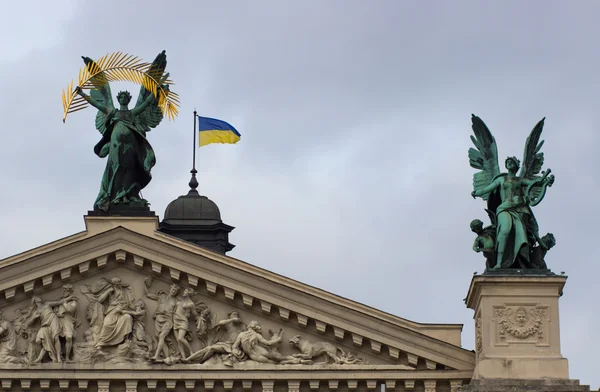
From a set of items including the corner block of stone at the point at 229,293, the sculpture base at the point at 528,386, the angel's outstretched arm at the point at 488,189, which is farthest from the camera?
the angel's outstretched arm at the point at 488,189

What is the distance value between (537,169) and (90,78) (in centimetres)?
1177

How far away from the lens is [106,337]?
43.6m

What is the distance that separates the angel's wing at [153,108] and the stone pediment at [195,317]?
345 centimetres

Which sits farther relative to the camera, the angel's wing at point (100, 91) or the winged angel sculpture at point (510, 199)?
the angel's wing at point (100, 91)

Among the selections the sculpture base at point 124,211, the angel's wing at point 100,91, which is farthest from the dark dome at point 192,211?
the sculpture base at point 124,211

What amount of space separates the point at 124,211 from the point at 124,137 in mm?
2046

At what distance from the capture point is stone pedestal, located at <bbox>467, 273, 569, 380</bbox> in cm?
4272

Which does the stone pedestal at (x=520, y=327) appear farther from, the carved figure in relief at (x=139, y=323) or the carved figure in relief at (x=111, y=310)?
the carved figure in relief at (x=111, y=310)

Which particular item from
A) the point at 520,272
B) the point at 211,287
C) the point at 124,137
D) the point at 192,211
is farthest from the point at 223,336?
the point at 192,211

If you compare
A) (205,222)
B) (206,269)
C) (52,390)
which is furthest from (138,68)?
(205,222)

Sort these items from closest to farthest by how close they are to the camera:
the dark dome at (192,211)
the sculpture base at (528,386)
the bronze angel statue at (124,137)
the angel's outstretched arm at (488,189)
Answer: the sculpture base at (528,386)
the angel's outstretched arm at (488,189)
the bronze angel statue at (124,137)
the dark dome at (192,211)

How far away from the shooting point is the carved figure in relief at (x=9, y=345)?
43438 mm

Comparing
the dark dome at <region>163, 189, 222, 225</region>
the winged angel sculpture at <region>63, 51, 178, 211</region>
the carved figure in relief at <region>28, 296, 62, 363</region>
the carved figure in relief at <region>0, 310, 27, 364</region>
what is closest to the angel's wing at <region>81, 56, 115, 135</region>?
the winged angel sculpture at <region>63, 51, 178, 211</region>

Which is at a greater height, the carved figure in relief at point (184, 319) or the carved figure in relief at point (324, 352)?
the carved figure in relief at point (184, 319)
